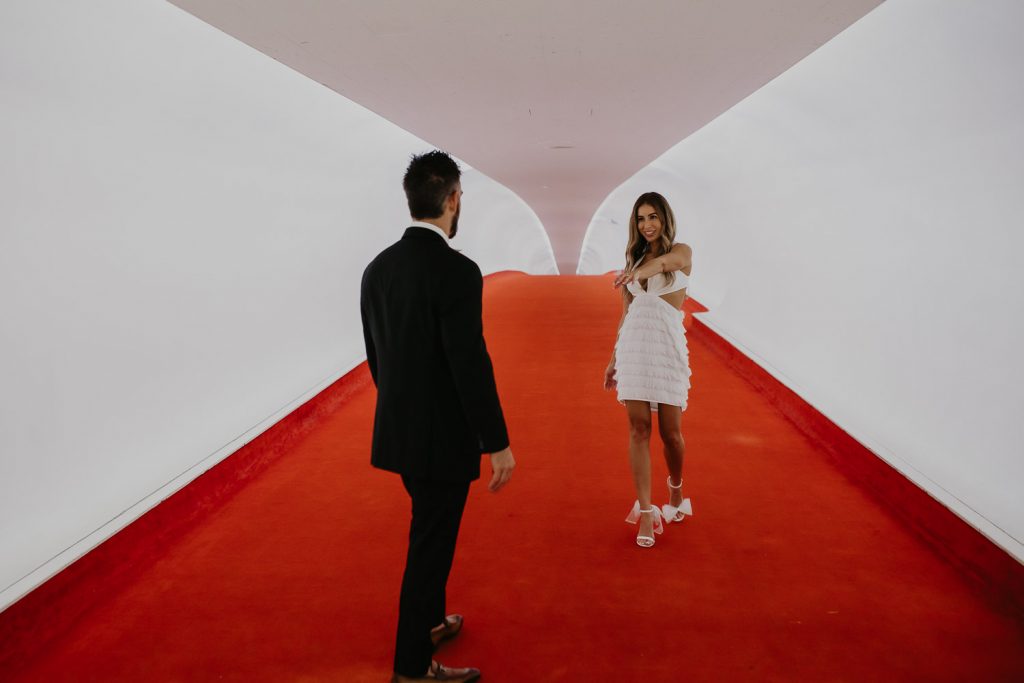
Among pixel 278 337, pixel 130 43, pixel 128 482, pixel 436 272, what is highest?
pixel 130 43

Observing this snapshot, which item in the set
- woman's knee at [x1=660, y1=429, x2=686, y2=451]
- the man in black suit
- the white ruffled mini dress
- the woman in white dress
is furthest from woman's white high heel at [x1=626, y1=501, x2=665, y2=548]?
the man in black suit

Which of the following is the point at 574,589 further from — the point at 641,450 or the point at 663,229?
the point at 663,229

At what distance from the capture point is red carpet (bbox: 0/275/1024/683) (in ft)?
7.59

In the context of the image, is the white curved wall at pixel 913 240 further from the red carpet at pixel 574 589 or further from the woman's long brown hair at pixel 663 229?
the woman's long brown hair at pixel 663 229

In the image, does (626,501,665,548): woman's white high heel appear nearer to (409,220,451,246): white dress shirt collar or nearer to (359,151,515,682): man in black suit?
(359,151,515,682): man in black suit

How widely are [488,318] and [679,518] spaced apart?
6.62 meters

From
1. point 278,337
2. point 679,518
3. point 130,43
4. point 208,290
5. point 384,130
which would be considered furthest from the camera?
point 384,130

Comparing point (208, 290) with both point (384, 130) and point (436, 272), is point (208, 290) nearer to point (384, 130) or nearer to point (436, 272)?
point (436, 272)

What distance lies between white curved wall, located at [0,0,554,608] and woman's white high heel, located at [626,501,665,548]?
2.56 meters

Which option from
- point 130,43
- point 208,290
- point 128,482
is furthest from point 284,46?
point 128,482

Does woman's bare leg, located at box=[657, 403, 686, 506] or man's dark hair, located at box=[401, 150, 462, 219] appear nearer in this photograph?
man's dark hair, located at box=[401, 150, 462, 219]

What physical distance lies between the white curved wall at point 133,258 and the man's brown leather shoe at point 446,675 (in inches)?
62.5

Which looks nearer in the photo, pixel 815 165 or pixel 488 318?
pixel 815 165

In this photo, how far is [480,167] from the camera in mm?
9203
